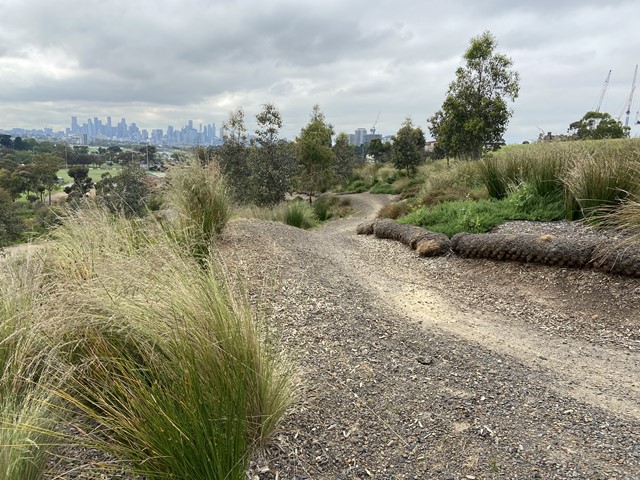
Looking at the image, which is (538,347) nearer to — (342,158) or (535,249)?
(535,249)

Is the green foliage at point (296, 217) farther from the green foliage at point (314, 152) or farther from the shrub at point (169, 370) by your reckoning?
the green foliage at point (314, 152)

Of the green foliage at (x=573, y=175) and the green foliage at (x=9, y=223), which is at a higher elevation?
the green foliage at (x=573, y=175)

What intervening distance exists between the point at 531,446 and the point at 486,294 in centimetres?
285

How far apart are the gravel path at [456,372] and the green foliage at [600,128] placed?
19.1m

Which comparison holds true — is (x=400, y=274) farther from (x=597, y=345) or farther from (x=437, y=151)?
(x=437, y=151)

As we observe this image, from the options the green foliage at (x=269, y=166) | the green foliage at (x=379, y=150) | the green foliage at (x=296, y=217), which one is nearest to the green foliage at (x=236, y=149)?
the green foliage at (x=269, y=166)

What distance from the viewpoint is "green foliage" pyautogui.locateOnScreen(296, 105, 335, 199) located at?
77.3ft

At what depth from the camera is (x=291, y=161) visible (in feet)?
57.0

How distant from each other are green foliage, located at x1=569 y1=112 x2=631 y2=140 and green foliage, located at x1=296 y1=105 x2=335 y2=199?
12762 mm

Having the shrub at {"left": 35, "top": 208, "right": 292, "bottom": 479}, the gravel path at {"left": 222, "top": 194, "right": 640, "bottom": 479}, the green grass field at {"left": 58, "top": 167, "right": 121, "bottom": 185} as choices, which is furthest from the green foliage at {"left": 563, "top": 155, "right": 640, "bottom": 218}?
the green grass field at {"left": 58, "top": 167, "right": 121, "bottom": 185}

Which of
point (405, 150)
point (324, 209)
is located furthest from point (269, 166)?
point (405, 150)

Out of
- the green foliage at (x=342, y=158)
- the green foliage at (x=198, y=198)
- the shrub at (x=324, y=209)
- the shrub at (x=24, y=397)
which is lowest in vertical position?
the shrub at (x=324, y=209)

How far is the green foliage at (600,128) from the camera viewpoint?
2033 centimetres

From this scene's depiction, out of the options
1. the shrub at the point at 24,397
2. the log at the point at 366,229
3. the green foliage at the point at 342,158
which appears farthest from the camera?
the green foliage at the point at 342,158
